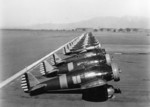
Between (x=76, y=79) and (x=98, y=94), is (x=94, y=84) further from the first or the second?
(x=76, y=79)

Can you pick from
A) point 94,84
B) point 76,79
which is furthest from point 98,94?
point 76,79

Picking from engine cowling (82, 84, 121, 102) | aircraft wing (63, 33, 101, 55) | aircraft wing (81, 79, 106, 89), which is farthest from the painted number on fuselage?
aircraft wing (63, 33, 101, 55)

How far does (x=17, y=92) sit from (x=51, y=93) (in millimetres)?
2805

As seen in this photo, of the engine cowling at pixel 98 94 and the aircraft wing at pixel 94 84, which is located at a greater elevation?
the aircraft wing at pixel 94 84

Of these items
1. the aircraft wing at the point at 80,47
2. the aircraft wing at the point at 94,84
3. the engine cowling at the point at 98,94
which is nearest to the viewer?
the aircraft wing at the point at 94,84

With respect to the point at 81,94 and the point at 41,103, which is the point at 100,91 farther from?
the point at 41,103

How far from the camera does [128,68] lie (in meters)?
27.3

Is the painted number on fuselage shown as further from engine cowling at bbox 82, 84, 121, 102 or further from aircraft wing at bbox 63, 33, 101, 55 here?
aircraft wing at bbox 63, 33, 101, 55

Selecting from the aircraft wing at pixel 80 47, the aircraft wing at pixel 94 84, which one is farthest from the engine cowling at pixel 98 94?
the aircraft wing at pixel 80 47

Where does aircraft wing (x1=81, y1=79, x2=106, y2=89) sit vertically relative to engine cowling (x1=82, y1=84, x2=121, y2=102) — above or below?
above

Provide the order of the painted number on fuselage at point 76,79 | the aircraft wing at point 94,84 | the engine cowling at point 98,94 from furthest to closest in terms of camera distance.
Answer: the painted number on fuselage at point 76,79 < the engine cowling at point 98,94 < the aircraft wing at point 94,84

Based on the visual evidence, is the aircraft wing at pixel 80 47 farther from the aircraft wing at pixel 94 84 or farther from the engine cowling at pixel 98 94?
the aircraft wing at pixel 94 84

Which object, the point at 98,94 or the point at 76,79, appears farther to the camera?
the point at 76,79

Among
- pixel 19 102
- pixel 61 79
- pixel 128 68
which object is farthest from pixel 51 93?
pixel 128 68
